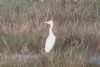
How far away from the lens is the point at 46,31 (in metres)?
6.92

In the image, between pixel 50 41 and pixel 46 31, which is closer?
pixel 50 41

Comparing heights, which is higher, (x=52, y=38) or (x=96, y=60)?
(x=52, y=38)

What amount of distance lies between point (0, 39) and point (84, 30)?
1348 mm

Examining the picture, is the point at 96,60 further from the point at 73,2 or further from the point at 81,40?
the point at 73,2

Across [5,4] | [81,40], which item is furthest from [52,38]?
[5,4]

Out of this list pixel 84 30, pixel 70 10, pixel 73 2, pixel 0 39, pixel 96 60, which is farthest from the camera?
pixel 73 2

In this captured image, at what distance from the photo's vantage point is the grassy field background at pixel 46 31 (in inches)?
217

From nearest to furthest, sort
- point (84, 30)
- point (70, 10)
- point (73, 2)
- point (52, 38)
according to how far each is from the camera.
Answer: point (52, 38) < point (84, 30) < point (70, 10) < point (73, 2)

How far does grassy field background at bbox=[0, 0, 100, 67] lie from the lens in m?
5.52

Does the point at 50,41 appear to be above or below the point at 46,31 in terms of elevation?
above

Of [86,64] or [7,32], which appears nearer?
[86,64]

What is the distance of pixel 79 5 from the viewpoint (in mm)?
9070

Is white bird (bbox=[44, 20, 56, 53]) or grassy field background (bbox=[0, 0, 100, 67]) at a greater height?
white bird (bbox=[44, 20, 56, 53])

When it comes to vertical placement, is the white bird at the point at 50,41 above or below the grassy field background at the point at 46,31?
above
